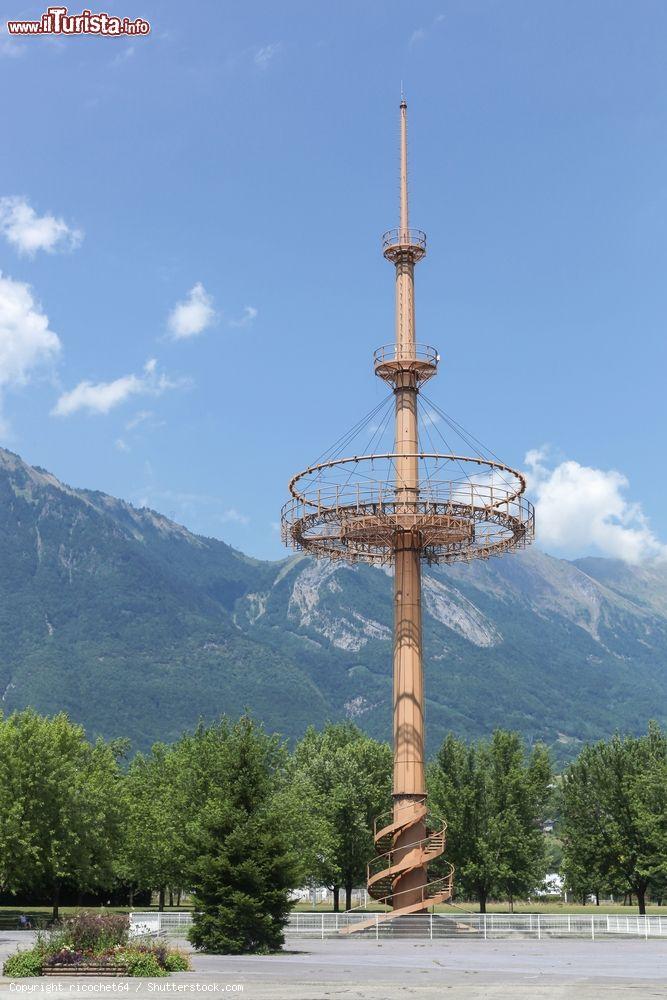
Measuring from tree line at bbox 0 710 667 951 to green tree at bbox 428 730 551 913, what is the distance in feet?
0.32

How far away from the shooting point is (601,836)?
230 feet

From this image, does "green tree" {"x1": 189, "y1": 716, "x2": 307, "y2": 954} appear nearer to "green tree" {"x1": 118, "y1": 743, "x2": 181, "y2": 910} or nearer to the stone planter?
the stone planter

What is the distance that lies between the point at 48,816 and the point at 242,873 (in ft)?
84.4

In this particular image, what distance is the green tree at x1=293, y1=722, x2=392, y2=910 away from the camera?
74.6m

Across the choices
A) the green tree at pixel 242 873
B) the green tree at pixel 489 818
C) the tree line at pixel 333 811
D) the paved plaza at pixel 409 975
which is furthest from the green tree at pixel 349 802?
the green tree at pixel 242 873

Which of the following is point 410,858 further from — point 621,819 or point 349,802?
point 349,802

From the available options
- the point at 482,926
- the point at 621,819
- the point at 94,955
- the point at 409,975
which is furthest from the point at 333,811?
the point at 94,955

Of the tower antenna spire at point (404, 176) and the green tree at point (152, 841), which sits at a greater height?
the tower antenna spire at point (404, 176)

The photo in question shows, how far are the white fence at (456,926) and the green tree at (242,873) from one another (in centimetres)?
996

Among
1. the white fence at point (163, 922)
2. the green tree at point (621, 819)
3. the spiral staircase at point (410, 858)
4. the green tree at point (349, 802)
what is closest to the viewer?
the white fence at point (163, 922)

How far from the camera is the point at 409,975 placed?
99.0ft

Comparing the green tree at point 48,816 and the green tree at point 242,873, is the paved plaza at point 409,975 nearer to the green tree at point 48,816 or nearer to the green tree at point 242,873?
the green tree at point 242,873

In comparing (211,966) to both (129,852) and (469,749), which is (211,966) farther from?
(469,749)

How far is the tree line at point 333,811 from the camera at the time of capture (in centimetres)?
5894
